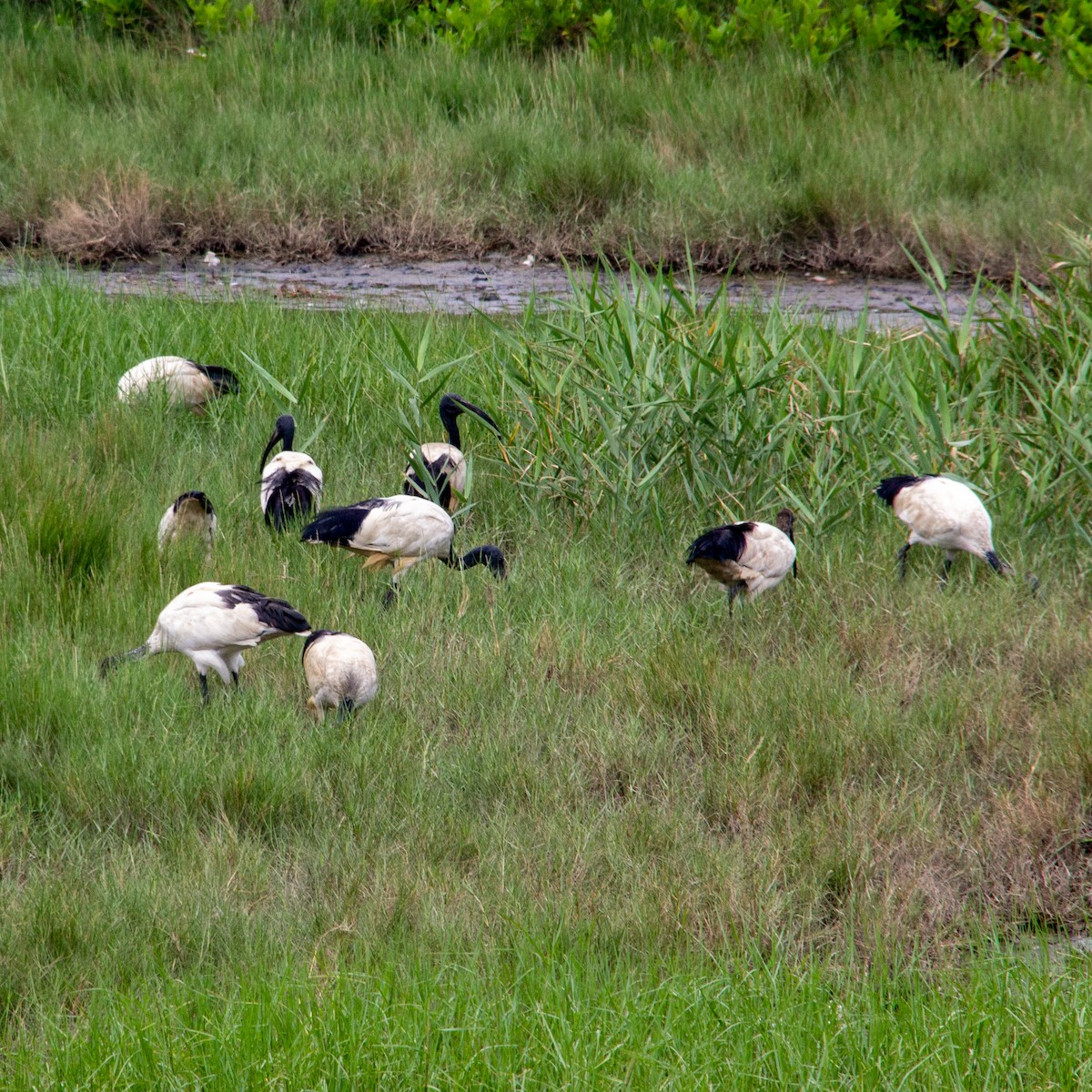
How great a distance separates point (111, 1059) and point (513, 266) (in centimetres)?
786

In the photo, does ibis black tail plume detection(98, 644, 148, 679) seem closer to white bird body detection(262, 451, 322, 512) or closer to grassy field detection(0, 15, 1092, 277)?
white bird body detection(262, 451, 322, 512)

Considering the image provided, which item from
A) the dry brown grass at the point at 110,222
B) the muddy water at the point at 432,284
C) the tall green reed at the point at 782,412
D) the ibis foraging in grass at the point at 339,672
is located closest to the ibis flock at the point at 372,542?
the ibis foraging in grass at the point at 339,672

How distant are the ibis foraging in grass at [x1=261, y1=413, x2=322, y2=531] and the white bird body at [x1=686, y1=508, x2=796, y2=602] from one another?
1.51 meters

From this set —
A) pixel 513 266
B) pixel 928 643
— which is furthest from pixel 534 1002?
pixel 513 266

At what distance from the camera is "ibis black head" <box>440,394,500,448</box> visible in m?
5.66

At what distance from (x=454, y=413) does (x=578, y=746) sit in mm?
2151

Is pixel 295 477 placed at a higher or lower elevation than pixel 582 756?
higher

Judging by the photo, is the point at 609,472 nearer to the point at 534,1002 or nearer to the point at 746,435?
the point at 746,435

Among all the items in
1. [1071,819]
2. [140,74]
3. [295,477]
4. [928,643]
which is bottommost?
[1071,819]

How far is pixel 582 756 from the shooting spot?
394 cm

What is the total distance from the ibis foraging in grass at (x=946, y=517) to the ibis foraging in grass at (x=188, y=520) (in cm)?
245

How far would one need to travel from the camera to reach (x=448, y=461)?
5.59 m

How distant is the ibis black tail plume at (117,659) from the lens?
414 cm

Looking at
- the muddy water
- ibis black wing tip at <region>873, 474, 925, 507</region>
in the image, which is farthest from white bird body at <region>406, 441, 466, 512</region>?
the muddy water
